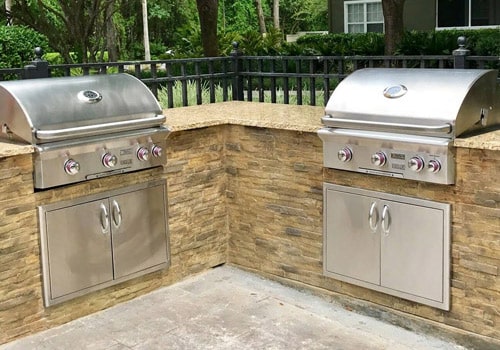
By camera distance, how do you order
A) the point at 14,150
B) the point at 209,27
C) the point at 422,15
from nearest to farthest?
→ 1. the point at 14,150
2. the point at 209,27
3. the point at 422,15

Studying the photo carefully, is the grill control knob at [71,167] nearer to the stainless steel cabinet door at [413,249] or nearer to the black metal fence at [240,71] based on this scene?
the black metal fence at [240,71]

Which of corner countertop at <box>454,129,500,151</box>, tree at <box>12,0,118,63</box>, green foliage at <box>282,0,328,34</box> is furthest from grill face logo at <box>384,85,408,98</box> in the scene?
green foliage at <box>282,0,328,34</box>

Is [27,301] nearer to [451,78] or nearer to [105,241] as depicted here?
[105,241]

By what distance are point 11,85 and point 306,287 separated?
225 cm

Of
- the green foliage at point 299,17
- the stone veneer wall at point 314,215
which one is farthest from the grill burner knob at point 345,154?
the green foliage at point 299,17

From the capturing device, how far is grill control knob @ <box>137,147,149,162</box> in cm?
474

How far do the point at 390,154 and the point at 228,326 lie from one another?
1.39m

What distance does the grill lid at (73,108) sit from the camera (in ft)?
13.7

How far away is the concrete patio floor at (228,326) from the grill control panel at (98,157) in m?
0.89

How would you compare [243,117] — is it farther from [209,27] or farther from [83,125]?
[209,27]

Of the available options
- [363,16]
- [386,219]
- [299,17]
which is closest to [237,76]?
[386,219]

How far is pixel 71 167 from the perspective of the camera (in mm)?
4332

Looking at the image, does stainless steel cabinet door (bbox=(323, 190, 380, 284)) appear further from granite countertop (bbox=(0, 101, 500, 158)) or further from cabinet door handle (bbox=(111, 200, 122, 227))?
cabinet door handle (bbox=(111, 200, 122, 227))

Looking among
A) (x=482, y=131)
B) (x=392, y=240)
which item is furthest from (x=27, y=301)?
(x=482, y=131)
